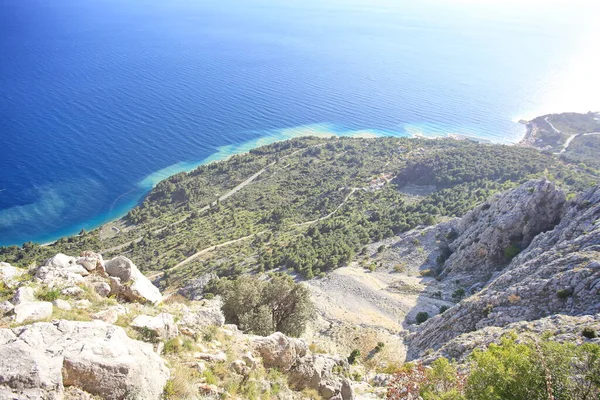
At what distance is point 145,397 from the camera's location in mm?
11484

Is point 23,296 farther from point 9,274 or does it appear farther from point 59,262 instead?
point 59,262

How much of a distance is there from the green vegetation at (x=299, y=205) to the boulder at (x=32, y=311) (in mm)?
32668

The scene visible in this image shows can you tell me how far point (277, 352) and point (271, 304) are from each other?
34.6 ft

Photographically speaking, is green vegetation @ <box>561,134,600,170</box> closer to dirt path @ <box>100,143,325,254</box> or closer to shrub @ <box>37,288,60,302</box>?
dirt path @ <box>100,143,325,254</box>

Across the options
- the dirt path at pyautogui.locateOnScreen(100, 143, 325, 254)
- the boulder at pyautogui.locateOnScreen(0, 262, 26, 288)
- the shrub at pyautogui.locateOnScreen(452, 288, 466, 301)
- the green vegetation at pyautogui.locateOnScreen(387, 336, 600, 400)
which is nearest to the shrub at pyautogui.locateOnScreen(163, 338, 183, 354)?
the boulder at pyautogui.locateOnScreen(0, 262, 26, 288)

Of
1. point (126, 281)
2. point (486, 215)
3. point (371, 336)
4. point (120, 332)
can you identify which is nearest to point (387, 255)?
point (486, 215)

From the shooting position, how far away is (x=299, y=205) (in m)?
77.4

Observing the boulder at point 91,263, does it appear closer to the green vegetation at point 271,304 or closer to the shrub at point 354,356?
the green vegetation at point 271,304

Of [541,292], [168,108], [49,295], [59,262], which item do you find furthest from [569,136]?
[49,295]

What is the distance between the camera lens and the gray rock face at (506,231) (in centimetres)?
3819

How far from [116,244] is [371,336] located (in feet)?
182

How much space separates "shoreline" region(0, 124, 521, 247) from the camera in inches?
3066

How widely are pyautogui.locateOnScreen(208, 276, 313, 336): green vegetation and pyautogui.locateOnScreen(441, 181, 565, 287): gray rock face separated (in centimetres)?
1955

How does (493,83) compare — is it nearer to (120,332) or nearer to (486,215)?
(486,215)
